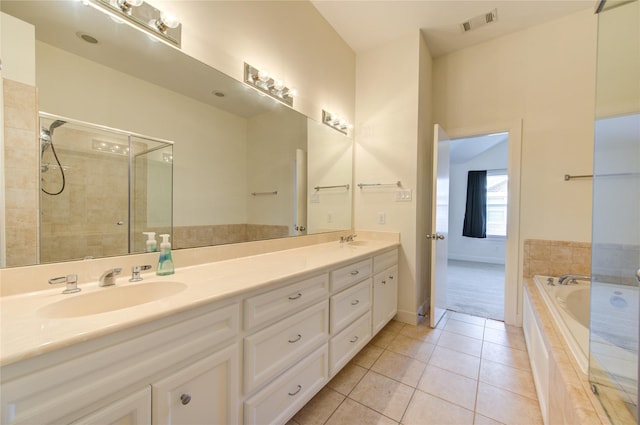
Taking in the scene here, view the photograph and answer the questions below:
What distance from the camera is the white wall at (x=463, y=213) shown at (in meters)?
5.33

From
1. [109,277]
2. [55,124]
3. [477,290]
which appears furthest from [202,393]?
[477,290]

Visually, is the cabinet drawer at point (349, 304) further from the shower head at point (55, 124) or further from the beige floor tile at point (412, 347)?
the shower head at point (55, 124)

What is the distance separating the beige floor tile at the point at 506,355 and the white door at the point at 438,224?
459 millimetres

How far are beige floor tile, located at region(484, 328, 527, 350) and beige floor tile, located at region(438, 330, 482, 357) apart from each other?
154 millimetres

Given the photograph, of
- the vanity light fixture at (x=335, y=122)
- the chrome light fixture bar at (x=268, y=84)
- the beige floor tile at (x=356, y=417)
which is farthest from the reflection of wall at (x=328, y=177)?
the beige floor tile at (x=356, y=417)

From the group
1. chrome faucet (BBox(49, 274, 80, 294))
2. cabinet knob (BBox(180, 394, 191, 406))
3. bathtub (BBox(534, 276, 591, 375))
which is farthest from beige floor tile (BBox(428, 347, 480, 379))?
chrome faucet (BBox(49, 274, 80, 294))

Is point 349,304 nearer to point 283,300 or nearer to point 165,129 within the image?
point 283,300

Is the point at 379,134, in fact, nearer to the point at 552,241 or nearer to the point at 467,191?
the point at 552,241

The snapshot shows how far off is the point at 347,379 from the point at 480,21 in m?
3.21

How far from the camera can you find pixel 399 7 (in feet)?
7.06

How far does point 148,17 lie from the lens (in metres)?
1.18

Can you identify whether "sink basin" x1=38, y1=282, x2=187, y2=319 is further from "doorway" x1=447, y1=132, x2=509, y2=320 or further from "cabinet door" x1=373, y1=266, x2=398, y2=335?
"doorway" x1=447, y1=132, x2=509, y2=320

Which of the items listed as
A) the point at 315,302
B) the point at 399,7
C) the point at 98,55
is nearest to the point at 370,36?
the point at 399,7

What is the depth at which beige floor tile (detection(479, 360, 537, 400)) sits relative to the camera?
158cm
